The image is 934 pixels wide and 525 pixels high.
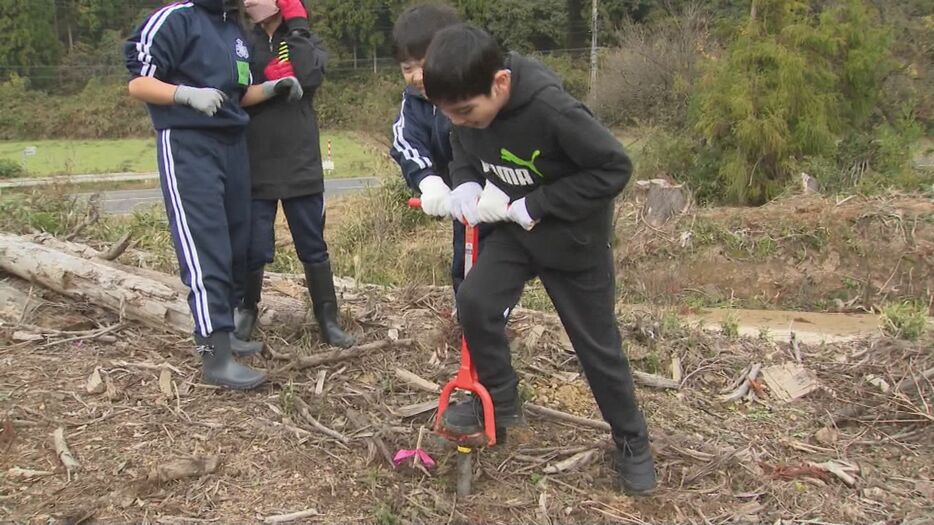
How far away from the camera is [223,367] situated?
338 cm

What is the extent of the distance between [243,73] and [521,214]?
163cm

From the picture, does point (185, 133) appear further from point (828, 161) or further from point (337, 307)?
point (828, 161)

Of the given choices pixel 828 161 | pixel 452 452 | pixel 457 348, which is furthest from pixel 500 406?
pixel 828 161

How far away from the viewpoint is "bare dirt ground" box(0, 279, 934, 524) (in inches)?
107

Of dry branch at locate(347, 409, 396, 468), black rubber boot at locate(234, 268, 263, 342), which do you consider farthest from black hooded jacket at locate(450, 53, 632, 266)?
black rubber boot at locate(234, 268, 263, 342)

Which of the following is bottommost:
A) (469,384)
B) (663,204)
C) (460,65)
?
(663,204)

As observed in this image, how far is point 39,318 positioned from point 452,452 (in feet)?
8.79

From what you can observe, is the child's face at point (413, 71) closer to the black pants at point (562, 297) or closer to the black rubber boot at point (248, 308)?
the black pants at point (562, 297)

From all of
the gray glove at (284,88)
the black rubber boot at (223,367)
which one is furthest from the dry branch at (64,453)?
the gray glove at (284,88)

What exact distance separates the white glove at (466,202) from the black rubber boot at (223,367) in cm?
128

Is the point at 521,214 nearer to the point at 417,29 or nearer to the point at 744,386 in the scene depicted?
the point at 417,29

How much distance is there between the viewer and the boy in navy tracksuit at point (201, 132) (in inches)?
123

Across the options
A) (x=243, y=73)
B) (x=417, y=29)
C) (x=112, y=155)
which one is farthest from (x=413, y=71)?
(x=112, y=155)

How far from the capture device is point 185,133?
3238mm
